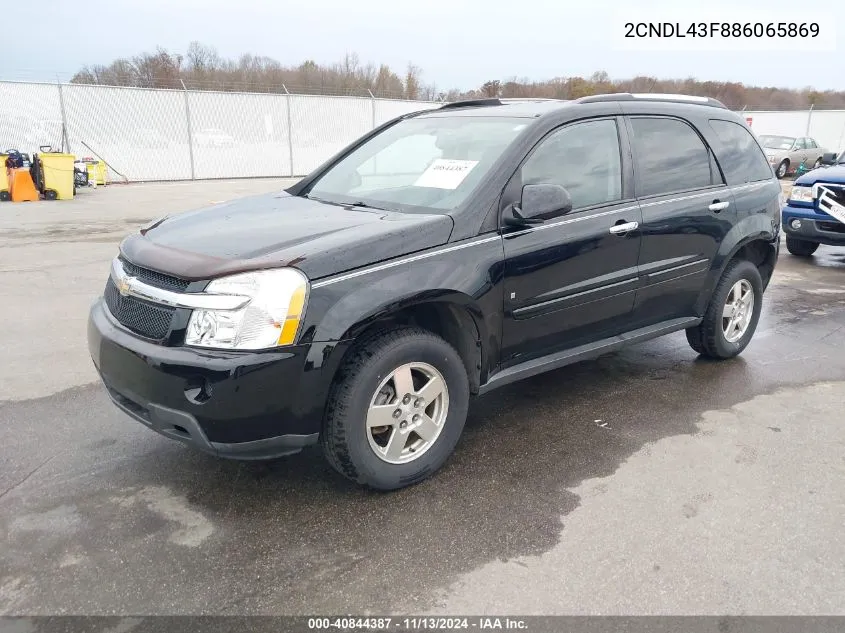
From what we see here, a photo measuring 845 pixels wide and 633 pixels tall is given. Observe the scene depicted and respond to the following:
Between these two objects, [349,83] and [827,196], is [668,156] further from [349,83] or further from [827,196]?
[349,83]

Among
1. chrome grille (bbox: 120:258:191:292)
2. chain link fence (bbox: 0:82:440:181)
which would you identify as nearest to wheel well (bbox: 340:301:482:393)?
chrome grille (bbox: 120:258:191:292)

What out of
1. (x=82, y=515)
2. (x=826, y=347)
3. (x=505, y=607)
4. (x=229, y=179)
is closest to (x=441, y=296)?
(x=505, y=607)

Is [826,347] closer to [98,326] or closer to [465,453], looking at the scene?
[465,453]

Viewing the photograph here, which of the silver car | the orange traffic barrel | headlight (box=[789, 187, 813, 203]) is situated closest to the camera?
headlight (box=[789, 187, 813, 203])

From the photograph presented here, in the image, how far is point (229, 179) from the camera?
2464 cm

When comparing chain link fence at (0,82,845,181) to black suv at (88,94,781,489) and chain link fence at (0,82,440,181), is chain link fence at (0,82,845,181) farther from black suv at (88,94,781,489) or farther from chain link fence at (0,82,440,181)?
black suv at (88,94,781,489)

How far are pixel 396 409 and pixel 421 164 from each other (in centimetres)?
148

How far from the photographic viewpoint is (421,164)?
3.86m

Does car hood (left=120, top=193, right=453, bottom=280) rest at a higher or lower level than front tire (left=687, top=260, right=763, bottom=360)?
higher

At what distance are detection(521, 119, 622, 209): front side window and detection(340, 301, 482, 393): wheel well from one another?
81cm

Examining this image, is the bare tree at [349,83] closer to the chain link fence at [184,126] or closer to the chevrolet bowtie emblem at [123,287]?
the chain link fence at [184,126]

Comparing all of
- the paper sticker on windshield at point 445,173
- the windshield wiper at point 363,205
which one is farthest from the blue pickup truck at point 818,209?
the windshield wiper at point 363,205

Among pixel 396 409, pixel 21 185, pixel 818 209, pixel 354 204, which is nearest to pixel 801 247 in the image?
pixel 818 209

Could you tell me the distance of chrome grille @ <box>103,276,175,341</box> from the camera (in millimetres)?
2867
